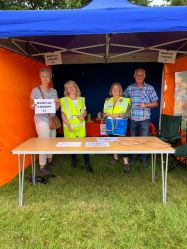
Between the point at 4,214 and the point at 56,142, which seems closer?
the point at 4,214

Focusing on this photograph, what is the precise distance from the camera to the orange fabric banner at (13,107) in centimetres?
409

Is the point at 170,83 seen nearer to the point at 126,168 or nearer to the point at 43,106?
the point at 126,168

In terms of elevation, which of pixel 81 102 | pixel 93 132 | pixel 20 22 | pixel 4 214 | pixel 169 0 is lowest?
pixel 4 214

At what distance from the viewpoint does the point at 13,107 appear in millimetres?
4414

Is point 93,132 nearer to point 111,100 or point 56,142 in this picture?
point 111,100

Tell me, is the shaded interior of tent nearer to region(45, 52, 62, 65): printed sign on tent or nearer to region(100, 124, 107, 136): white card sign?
region(45, 52, 62, 65): printed sign on tent

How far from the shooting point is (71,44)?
5324mm

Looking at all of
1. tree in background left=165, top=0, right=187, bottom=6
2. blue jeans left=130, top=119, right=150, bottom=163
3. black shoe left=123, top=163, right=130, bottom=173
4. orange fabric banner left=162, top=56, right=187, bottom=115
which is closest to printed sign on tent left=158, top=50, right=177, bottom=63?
orange fabric banner left=162, top=56, right=187, bottom=115

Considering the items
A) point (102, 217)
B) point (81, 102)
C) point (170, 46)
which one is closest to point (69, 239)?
point (102, 217)

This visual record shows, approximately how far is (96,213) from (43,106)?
5.60 feet

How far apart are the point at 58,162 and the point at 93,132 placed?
3.58 feet

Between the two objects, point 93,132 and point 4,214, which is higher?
point 93,132

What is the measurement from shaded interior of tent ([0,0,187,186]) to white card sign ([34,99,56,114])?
0.47 metres

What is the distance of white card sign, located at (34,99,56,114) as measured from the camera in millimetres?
4094
